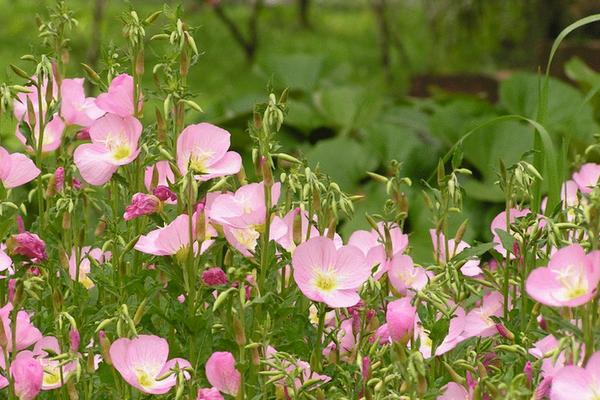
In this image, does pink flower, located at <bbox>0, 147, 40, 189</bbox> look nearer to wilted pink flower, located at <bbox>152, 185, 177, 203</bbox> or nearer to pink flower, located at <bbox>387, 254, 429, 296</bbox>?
wilted pink flower, located at <bbox>152, 185, 177, 203</bbox>

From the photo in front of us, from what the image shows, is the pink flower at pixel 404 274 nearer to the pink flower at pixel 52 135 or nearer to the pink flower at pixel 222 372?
the pink flower at pixel 222 372

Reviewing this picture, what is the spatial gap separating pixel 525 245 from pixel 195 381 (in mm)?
395

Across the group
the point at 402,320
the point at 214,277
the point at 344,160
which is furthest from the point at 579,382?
the point at 344,160

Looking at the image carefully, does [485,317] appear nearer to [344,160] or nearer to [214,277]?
[214,277]

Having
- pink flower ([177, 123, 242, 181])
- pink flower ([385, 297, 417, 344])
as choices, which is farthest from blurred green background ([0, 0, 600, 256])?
pink flower ([385, 297, 417, 344])

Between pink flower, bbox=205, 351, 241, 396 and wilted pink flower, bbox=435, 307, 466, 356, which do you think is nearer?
pink flower, bbox=205, 351, 241, 396

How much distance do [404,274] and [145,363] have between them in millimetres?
360

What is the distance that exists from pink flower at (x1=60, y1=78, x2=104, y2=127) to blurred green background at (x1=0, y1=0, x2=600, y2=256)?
0.25 feet

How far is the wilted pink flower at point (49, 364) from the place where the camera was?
139cm

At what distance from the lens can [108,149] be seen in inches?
54.9

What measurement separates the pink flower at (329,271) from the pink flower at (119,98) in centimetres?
27

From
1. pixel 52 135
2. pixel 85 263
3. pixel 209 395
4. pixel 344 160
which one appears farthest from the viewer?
pixel 344 160

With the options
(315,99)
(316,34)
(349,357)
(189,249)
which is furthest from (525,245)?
(316,34)

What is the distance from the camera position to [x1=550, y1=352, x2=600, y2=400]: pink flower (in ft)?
3.59
